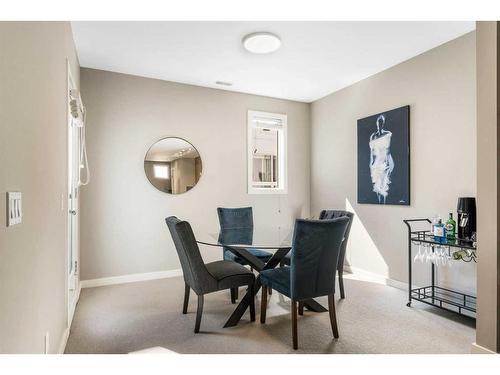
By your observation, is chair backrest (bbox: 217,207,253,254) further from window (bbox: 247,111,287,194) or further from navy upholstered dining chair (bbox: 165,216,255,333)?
navy upholstered dining chair (bbox: 165,216,255,333)

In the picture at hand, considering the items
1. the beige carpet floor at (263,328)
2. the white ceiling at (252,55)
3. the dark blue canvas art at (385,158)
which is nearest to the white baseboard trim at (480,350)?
the beige carpet floor at (263,328)

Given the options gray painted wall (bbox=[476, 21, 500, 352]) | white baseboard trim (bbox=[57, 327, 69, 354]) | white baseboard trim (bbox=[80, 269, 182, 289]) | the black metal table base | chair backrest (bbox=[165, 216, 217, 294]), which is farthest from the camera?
white baseboard trim (bbox=[80, 269, 182, 289])

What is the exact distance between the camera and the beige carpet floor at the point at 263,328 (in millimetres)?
2252

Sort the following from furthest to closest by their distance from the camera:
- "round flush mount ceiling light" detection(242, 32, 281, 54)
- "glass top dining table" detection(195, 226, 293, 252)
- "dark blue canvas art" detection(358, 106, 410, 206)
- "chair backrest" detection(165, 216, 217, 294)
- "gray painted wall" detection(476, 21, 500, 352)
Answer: "dark blue canvas art" detection(358, 106, 410, 206) → "round flush mount ceiling light" detection(242, 32, 281, 54) → "glass top dining table" detection(195, 226, 293, 252) → "chair backrest" detection(165, 216, 217, 294) → "gray painted wall" detection(476, 21, 500, 352)

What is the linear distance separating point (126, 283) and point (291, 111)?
11.4 feet

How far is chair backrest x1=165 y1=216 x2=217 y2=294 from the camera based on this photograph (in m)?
→ 2.36

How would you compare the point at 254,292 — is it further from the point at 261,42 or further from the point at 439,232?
the point at 261,42

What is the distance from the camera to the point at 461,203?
8.79 feet

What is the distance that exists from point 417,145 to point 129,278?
3728 mm

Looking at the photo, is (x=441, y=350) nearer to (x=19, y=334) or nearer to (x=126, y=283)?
(x=19, y=334)

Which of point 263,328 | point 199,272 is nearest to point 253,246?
point 199,272

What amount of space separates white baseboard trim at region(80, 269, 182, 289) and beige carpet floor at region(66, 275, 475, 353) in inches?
11.3

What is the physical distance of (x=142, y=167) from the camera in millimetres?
3967

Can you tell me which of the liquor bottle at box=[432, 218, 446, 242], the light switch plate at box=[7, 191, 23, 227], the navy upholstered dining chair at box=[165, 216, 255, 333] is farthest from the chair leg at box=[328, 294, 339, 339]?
the light switch plate at box=[7, 191, 23, 227]
